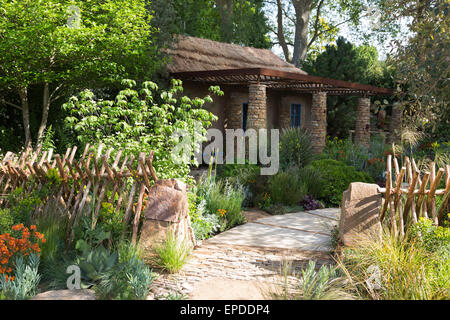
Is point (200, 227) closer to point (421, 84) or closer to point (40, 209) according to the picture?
point (40, 209)

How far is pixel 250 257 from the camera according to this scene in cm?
496

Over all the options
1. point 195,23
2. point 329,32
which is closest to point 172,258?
point 195,23

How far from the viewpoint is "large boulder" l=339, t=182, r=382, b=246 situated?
4734 mm

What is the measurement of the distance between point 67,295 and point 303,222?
405cm

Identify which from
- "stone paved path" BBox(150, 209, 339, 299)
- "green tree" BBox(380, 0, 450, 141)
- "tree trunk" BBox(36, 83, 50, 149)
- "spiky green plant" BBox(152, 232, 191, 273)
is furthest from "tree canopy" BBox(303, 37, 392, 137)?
"spiky green plant" BBox(152, 232, 191, 273)

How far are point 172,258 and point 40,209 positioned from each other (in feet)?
7.62

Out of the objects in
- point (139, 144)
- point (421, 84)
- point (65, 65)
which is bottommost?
point (139, 144)

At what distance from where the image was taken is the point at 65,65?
10.5 metres

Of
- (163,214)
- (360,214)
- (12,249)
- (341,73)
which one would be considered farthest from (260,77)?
(12,249)

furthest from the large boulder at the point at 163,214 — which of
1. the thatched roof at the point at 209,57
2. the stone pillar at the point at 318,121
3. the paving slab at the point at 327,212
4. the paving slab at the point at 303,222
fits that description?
the stone pillar at the point at 318,121

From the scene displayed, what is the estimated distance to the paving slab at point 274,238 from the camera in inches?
215

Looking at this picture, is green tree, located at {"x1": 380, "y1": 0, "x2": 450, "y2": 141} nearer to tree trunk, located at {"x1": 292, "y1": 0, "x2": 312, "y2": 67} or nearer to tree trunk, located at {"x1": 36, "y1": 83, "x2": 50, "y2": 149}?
tree trunk, located at {"x1": 36, "y1": 83, "x2": 50, "y2": 149}
